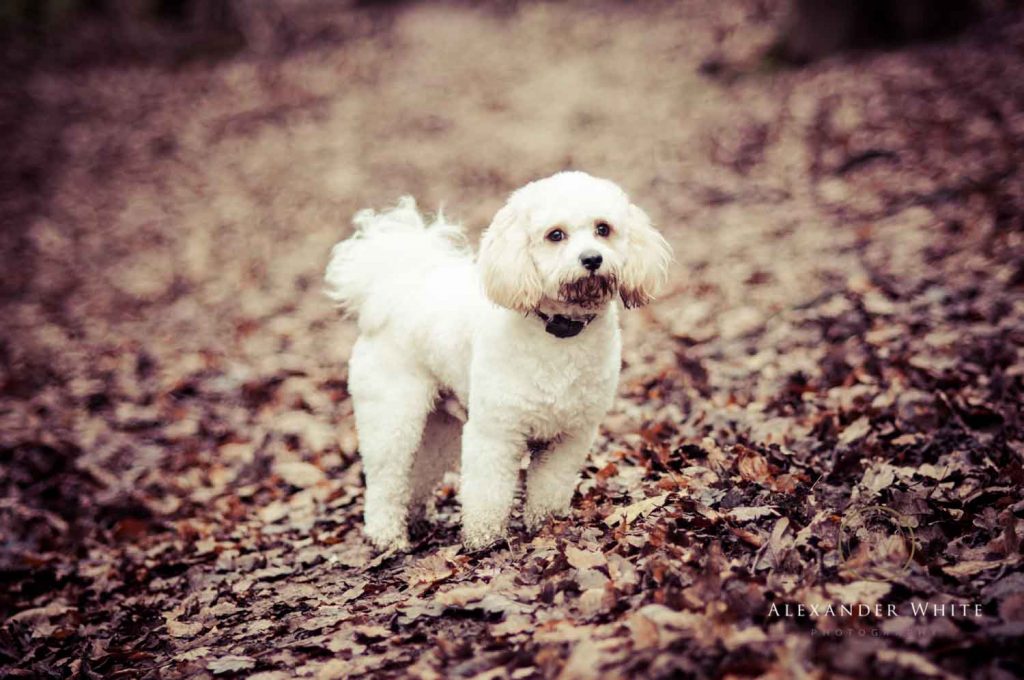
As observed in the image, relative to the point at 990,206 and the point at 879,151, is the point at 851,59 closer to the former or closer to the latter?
the point at 879,151

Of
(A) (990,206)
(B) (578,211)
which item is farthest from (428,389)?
(A) (990,206)

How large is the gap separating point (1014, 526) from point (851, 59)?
1131cm

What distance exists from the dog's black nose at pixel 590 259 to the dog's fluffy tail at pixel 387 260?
1.39 m

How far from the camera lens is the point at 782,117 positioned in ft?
39.3

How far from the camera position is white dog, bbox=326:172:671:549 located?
12.5 feet

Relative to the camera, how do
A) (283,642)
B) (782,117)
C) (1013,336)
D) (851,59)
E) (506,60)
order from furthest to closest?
(506,60), (851,59), (782,117), (1013,336), (283,642)

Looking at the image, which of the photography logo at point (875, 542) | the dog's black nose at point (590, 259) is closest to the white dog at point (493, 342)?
the dog's black nose at point (590, 259)

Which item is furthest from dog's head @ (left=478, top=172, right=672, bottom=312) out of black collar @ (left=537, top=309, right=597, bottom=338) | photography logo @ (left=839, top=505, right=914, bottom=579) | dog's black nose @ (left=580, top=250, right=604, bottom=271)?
photography logo @ (left=839, top=505, right=914, bottom=579)

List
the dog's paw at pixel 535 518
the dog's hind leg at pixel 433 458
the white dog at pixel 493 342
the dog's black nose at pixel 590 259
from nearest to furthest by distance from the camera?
the dog's black nose at pixel 590 259 → the white dog at pixel 493 342 → the dog's paw at pixel 535 518 → the dog's hind leg at pixel 433 458

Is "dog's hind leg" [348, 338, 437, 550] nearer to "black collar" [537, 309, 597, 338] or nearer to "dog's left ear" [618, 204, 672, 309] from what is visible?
"black collar" [537, 309, 597, 338]

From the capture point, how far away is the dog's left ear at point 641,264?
12.8 ft

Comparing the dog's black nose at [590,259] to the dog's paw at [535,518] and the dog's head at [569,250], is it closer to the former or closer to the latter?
the dog's head at [569,250]

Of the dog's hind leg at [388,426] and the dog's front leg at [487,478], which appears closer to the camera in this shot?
the dog's front leg at [487,478]

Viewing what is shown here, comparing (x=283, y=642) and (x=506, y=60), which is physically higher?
(x=506, y=60)
